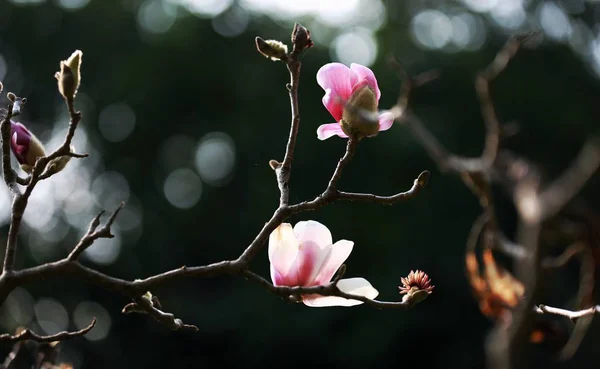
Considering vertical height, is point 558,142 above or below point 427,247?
above

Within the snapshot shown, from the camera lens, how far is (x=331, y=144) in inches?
318

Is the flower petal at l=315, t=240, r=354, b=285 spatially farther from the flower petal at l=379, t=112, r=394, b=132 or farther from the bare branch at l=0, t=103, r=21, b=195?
the bare branch at l=0, t=103, r=21, b=195

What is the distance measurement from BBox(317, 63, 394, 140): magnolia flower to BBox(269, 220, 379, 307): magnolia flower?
8 cm

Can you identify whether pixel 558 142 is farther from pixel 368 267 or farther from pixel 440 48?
pixel 368 267

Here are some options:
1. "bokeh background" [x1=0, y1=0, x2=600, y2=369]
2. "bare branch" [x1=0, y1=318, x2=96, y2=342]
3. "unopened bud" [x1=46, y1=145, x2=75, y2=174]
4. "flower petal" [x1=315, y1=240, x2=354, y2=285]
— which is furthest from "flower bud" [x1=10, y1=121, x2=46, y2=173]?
"bokeh background" [x1=0, y1=0, x2=600, y2=369]

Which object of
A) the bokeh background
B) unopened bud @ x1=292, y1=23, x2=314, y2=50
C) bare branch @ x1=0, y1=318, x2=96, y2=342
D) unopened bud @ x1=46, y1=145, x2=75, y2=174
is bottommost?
the bokeh background

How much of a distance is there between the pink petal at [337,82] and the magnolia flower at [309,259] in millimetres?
100

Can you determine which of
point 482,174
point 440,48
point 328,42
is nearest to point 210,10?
point 328,42

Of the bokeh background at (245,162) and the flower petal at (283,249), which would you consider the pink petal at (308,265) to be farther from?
the bokeh background at (245,162)

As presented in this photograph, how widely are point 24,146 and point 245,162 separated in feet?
26.6

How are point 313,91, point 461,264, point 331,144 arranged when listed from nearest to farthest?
point 461,264, point 331,144, point 313,91

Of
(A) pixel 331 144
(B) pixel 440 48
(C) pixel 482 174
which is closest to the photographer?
(C) pixel 482 174

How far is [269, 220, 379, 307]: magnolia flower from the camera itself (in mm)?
636

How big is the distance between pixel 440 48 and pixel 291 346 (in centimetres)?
402
